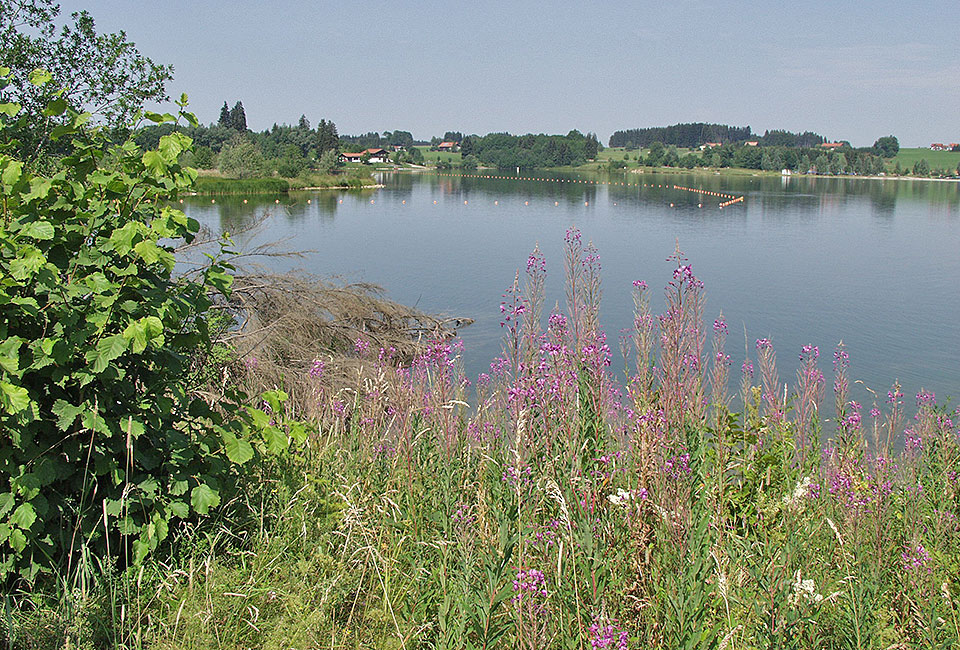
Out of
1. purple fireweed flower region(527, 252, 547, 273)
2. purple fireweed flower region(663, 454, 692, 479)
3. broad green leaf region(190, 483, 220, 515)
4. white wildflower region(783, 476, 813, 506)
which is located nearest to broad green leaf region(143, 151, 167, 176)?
broad green leaf region(190, 483, 220, 515)

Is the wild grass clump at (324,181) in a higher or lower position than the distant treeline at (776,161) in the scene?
lower

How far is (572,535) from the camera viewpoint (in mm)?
2457

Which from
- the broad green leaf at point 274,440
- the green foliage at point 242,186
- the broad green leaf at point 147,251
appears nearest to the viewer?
the broad green leaf at point 147,251

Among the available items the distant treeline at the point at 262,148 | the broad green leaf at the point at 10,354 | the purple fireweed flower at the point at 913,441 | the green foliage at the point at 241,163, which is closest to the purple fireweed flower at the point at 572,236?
the broad green leaf at the point at 10,354

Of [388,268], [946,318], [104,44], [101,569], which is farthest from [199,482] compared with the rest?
[388,268]

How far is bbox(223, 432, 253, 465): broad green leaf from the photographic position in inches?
120

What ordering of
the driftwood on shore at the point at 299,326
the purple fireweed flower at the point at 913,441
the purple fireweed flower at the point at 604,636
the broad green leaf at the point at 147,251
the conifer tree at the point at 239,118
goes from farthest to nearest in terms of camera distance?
the conifer tree at the point at 239,118
the driftwood on shore at the point at 299,326
the purple fireweed flower at the point at 913,441
the broad green leaf at the point at 147,251
the purple fireweed flower at the point at 604,636

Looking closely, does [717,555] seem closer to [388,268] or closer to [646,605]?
[646,605]

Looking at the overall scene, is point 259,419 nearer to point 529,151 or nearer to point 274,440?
point 274,440

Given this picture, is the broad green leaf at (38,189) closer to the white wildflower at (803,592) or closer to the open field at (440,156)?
the white wildflower at (803,592)

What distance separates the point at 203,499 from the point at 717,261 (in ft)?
90.5

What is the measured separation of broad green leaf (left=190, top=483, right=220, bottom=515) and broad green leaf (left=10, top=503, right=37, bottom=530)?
1.76 ft

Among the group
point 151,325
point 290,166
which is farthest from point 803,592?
point 290,166

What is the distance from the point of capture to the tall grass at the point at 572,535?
2.36 meters
